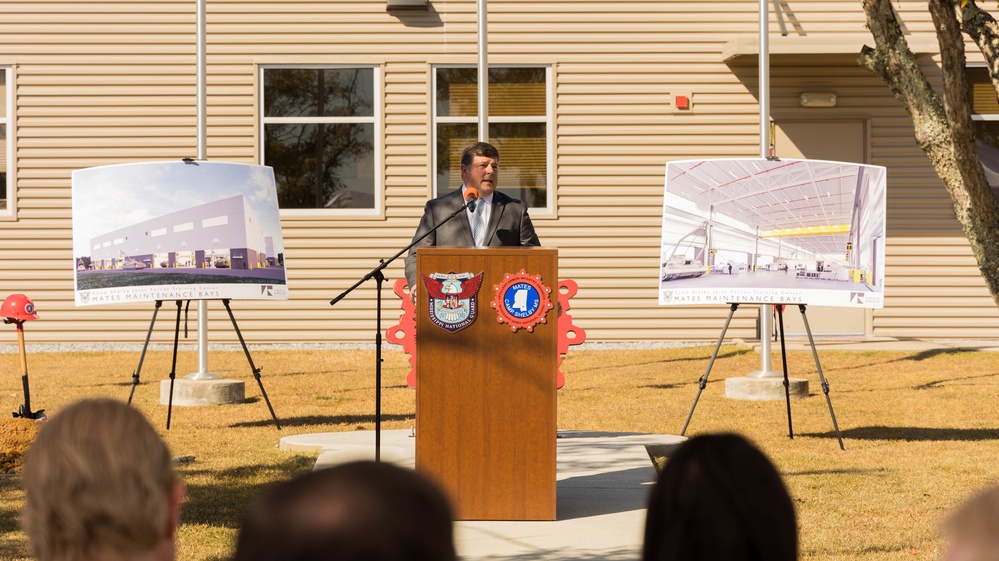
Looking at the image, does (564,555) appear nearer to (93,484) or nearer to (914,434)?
(93,484)

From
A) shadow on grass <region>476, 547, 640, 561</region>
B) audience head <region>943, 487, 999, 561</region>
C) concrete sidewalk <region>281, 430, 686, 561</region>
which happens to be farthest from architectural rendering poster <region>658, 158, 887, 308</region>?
audience head <region>943, 487, 999, 561</region>

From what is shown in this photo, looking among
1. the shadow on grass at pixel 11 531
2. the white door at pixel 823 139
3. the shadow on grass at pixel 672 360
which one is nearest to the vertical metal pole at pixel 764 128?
the shadow on grass at pixel 672 360

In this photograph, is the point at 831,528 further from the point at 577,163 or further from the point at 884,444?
the point at 577,163

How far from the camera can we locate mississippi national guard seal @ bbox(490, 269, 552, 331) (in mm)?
5555

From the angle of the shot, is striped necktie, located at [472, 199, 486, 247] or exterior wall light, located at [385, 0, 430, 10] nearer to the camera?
striped necktie, located at [472, 199, 486, 247]

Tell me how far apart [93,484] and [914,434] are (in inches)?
314

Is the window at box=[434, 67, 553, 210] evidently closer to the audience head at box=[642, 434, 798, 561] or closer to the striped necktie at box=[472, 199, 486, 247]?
the striped necktie at box=[472, 199, 486, 247]

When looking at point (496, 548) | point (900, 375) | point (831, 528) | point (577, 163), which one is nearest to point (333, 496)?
point (496, 548)

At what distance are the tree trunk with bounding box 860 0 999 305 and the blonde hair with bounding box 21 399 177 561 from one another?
6773mm

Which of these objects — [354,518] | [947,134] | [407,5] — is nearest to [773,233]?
[947,134]

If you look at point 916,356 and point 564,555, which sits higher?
point 916,356

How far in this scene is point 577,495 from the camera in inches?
254

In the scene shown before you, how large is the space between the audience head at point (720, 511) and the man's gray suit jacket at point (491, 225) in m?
5.49

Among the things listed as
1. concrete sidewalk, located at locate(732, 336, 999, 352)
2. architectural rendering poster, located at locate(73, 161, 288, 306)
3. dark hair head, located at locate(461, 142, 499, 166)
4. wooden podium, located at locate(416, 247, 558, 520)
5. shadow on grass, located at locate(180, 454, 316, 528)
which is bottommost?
shadow on grass, located at locate(180, 454, 316, 528)
